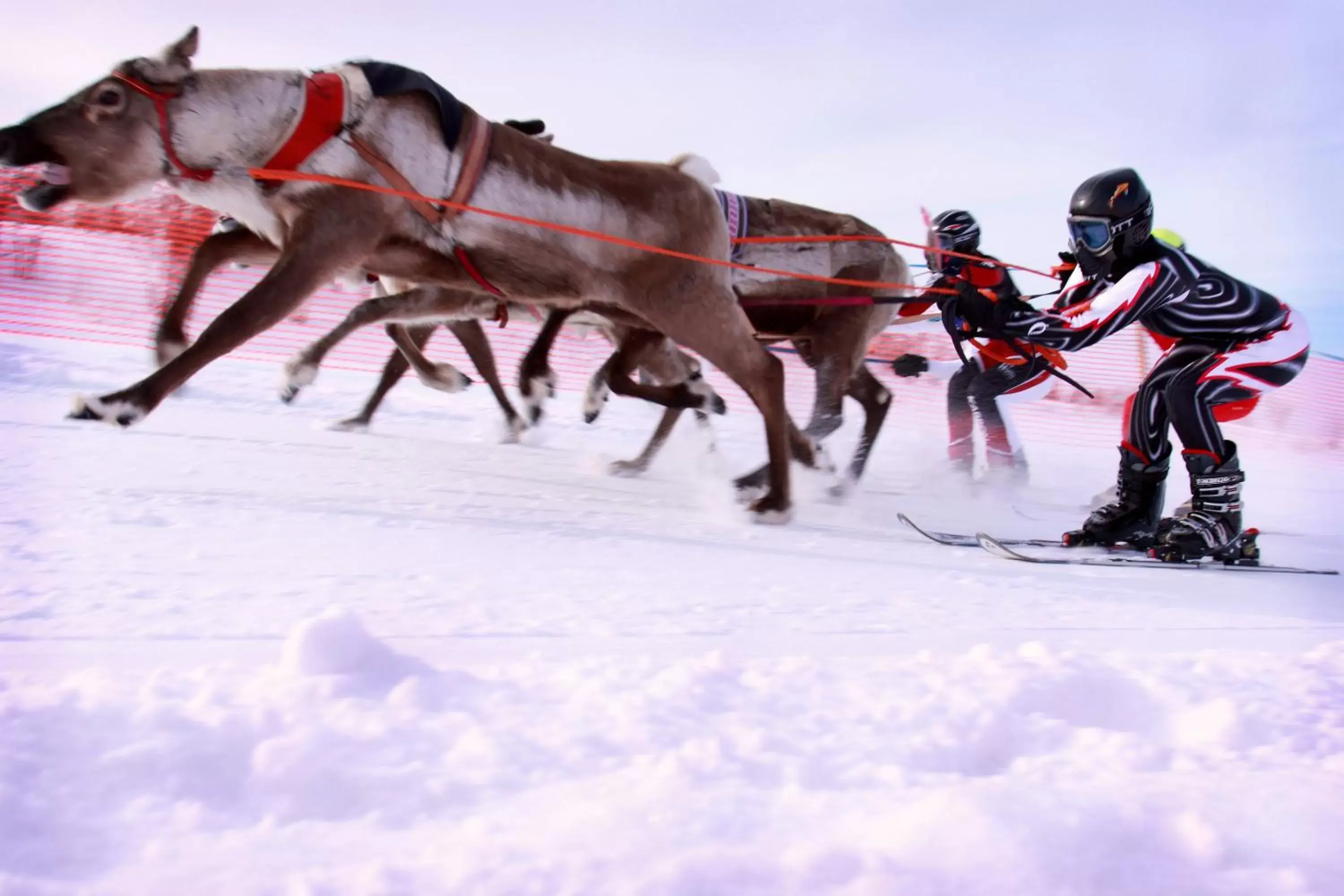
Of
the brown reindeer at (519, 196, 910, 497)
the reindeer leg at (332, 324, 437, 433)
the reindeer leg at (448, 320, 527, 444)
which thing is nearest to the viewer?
the brown reindeer at (519, 196, 910, 497)

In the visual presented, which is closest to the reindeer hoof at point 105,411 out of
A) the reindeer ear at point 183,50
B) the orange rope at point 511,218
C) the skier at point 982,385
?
the orange rope at point 511,218

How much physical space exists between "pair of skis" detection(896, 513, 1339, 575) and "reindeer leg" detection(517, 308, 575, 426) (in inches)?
76.8

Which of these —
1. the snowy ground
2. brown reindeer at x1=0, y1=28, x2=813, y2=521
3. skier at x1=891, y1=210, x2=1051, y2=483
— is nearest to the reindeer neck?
brown reindeer at x1=0, y1=28, x2=813, y2=521

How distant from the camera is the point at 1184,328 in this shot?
3.54 metres

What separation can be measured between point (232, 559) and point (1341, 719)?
2.31 meters

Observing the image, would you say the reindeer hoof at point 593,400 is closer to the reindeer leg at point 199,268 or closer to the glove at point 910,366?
the glove at point 910,366

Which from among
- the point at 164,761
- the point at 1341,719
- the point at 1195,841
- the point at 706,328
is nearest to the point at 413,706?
the point at 164,761

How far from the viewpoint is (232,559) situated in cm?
229

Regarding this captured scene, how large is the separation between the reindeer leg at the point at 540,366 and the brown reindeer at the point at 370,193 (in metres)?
0.95

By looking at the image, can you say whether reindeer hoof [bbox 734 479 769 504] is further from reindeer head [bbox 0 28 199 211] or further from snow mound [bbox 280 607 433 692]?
snow mound [bbox 280 607 433 692]

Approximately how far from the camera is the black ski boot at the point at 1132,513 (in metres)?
3.79

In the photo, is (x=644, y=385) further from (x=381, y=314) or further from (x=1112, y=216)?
(x=1112, y=216)

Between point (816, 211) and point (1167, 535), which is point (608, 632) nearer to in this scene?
point (1167, 535)

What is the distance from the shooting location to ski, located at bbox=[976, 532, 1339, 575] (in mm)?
3287
